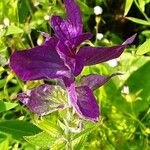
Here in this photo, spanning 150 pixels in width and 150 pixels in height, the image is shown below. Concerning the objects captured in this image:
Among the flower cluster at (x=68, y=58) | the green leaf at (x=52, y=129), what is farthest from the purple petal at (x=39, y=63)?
the green leaf at (x=52, y=129)

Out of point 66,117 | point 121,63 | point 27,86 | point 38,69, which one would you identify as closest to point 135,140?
point 121,63

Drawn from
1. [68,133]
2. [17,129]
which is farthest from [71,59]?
[17,129]

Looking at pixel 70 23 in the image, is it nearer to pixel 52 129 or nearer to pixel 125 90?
pixel 52 129

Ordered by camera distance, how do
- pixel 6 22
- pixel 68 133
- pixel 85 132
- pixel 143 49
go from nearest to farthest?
pixel 68 133 < pixel 85 132 < pixel 143 49 < pixel 6 22

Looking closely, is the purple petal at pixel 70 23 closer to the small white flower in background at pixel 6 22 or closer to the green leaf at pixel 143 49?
the green leaf at pixel 143 49

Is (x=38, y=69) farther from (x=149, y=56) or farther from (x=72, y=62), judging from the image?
(x=149, y=56)

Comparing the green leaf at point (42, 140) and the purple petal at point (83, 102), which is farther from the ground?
the purple petal at point (83, 102)

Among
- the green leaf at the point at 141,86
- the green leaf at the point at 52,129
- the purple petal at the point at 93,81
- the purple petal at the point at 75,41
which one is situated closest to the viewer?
the purple petal at the point at 75,41
